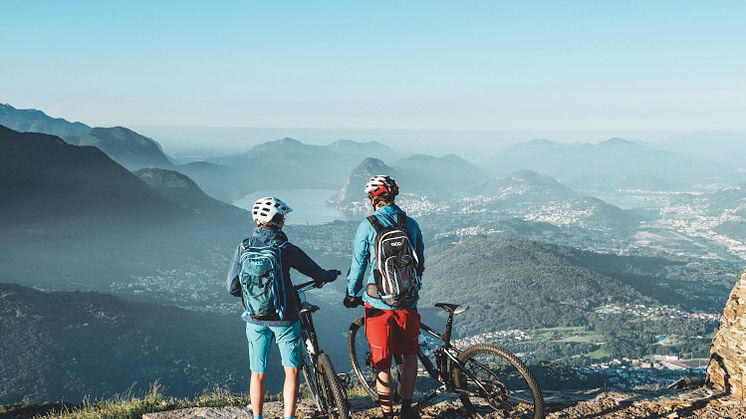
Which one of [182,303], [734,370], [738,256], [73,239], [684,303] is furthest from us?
[738,256]

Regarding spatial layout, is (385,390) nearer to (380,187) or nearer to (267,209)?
(380,187)

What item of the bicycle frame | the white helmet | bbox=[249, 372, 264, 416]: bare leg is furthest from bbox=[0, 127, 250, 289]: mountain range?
the bicycle frame

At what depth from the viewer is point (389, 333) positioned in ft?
17.9

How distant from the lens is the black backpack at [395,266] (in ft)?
17.6

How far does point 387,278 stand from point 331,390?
138 centimetres

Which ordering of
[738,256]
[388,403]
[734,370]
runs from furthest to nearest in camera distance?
1. [738,256]
2. [734,370]
3. [388,403]

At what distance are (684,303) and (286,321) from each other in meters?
149

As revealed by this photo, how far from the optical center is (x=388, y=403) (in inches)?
231

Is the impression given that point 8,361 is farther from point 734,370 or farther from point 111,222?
point 111,222

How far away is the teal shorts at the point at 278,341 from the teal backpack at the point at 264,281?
0.58 ft

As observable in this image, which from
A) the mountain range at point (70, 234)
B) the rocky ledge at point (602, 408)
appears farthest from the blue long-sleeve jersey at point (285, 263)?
the mountain range at point (70, 234)

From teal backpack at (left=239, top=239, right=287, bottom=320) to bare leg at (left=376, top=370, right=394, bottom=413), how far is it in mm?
1330

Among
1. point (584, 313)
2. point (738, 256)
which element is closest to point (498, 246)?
point (584, 313)

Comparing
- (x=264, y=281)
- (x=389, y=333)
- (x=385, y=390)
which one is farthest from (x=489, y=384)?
(x=264, y=281)
